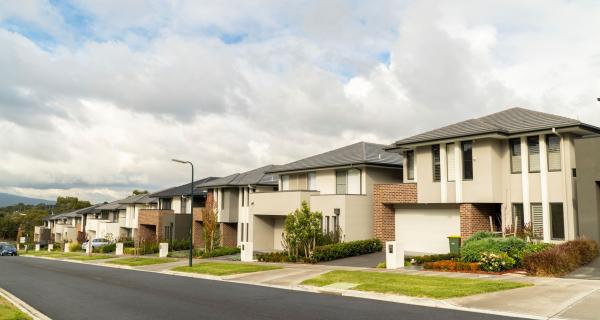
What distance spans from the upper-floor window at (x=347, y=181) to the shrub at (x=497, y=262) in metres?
14.3

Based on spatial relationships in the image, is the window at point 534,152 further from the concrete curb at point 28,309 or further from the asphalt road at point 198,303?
the concrete curb at point 28,309

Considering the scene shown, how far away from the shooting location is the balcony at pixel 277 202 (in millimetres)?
35625

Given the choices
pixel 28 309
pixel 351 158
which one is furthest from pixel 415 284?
pixel 351 158

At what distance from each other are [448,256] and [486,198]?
169 inches

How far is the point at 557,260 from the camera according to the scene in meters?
18.3

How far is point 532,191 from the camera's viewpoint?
2530cm

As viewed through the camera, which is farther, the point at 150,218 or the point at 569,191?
the point at 150,218

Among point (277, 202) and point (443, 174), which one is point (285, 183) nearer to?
point (277, 202)

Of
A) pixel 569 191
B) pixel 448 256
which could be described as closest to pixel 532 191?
pixel 569 191

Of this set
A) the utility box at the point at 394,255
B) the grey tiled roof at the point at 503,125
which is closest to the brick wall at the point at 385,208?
the grey tiled roof at the point at 503,125

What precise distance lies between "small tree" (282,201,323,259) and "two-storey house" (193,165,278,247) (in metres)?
13.2

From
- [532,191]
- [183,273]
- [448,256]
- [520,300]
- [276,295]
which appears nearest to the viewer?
[520,300]

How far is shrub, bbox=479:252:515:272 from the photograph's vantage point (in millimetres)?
19984

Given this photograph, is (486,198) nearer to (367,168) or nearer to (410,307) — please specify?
(367,168)
